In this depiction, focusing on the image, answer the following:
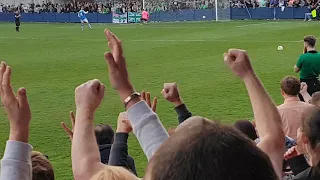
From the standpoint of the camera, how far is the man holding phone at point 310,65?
12.1 metres

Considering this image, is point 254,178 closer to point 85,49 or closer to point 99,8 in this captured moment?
point 85,49

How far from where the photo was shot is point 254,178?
1.72m

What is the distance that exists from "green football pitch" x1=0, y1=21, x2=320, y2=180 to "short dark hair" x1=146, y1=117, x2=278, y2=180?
4505 mm

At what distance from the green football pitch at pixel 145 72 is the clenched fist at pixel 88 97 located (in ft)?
10.1

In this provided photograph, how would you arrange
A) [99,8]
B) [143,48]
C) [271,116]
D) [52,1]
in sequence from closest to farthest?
[271,116] → [143,48] → [99,8] → [52,1]

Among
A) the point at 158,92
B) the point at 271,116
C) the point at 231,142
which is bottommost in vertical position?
the point at 158,92

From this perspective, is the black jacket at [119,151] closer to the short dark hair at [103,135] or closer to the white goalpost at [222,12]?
the short dark hair at [103,135]

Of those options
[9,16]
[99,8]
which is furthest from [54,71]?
[9,16]

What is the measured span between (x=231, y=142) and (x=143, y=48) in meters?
26.1

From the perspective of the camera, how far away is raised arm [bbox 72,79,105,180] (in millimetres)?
3176

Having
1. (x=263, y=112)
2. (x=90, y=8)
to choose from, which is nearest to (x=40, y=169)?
(x=263, y=112)

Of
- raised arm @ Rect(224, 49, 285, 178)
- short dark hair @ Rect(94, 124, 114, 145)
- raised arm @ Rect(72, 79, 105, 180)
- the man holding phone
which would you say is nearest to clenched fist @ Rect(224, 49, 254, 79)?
raised arm @ Rect(224, 49, 285, 178)

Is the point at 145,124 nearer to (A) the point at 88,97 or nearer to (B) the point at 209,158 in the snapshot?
(A) the point at 88,97

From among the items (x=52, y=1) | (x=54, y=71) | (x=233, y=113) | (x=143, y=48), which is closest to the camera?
(x=233, y=113)
